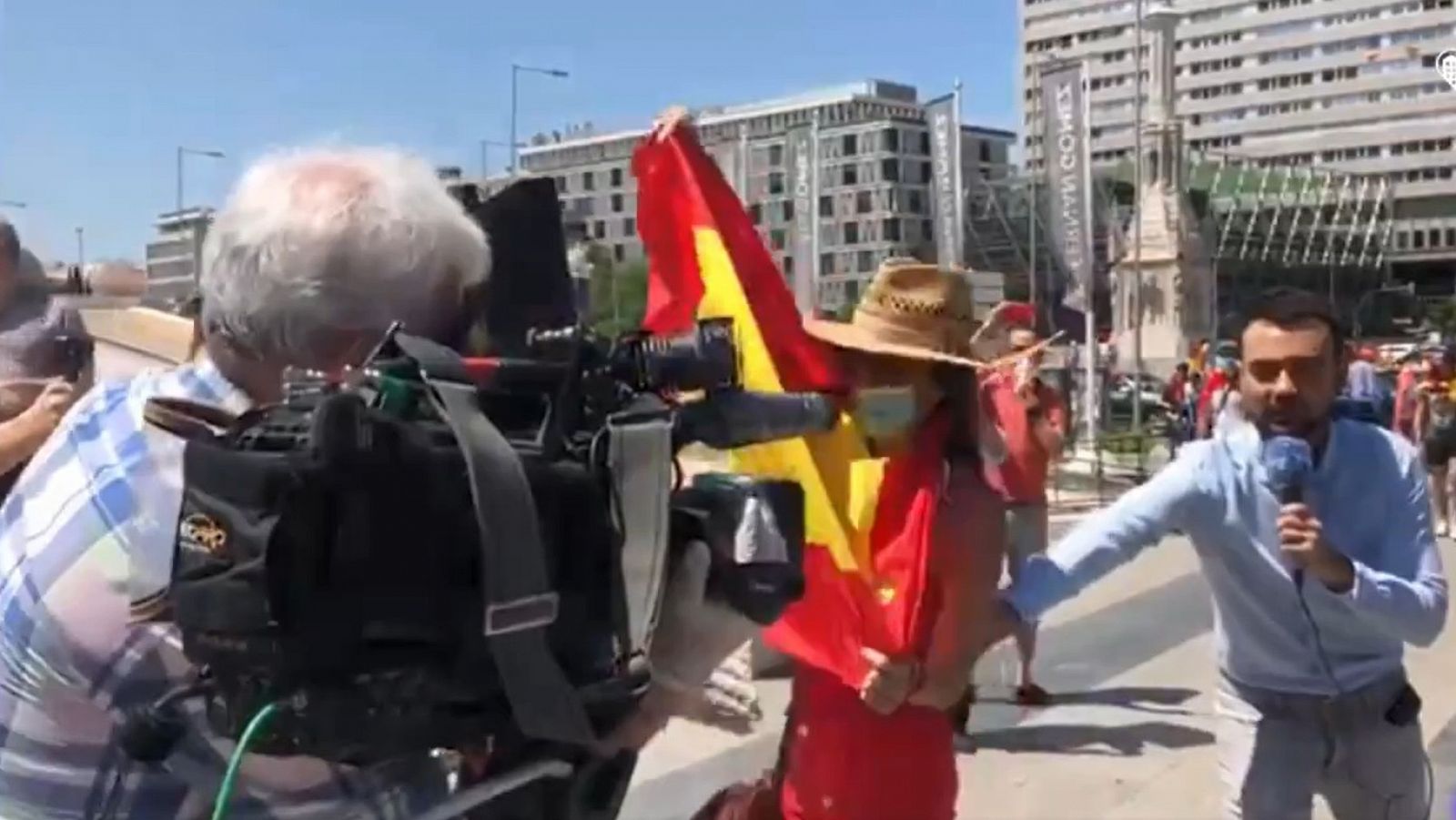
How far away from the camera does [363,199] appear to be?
1670 mm

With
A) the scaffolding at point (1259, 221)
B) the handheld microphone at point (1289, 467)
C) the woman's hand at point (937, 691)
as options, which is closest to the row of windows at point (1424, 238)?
the scaffolding at point (1259, 221)

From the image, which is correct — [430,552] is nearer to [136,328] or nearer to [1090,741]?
[136,328]

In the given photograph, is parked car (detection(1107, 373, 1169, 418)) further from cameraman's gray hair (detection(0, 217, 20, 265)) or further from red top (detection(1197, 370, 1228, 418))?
cameraman's gray hair (detection(0, 217, 20, 265))

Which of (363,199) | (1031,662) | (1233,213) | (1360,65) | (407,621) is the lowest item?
(1031,662)

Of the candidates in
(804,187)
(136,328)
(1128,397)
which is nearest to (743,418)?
(136,328)

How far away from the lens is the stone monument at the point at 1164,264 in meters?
A: 63.5

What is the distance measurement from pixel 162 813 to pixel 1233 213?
99859mm

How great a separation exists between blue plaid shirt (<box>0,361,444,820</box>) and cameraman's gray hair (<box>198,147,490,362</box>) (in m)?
0.14

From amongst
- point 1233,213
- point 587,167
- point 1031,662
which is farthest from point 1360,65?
point 1031,662

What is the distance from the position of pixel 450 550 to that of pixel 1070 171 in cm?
2644

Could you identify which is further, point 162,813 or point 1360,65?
point 1360,65

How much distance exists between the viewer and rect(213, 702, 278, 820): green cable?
154 centimetres

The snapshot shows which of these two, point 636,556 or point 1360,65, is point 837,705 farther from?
point 1360,65

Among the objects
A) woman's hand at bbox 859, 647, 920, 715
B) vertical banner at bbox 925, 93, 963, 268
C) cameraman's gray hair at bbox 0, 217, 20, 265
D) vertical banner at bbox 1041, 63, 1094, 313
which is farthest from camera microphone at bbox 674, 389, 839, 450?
vertical banner at bbox 1041, 63, 1094, 313
